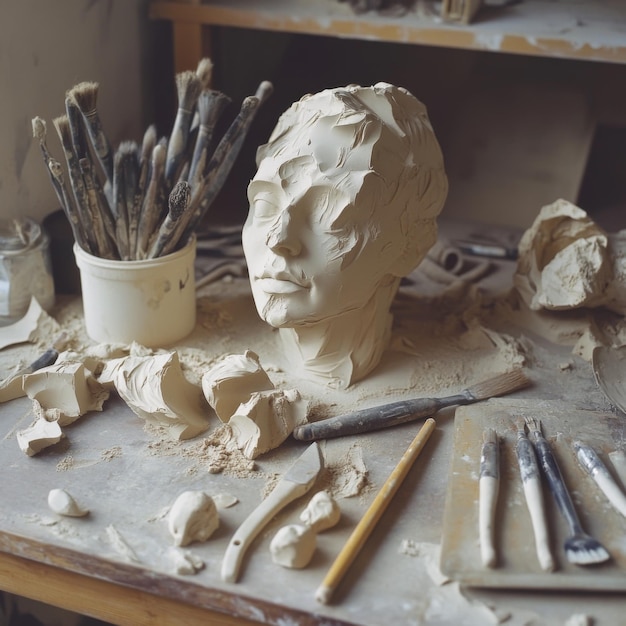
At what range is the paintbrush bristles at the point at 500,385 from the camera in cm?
143

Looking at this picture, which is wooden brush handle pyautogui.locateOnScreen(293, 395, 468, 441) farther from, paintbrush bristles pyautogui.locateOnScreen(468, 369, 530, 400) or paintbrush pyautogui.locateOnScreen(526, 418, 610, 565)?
paintbrush pyautogui.locateOnScreen(526, 418, 610, 565)

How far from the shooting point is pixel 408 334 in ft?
5.42

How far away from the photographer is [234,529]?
1.13m

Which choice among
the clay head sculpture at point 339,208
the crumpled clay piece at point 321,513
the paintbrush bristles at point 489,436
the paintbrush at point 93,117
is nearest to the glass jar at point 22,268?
the paintbrush at point 93,117

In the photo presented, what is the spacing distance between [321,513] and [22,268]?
0.85 metres

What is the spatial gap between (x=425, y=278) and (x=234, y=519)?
0.95m

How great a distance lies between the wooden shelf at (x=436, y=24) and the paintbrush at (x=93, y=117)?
1.95ft

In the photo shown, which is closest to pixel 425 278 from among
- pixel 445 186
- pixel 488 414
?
pixel 445 186

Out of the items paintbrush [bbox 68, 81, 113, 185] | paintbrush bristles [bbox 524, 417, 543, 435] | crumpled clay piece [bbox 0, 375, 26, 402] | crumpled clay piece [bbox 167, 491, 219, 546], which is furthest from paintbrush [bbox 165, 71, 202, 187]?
paintbrush bristles [bbox 524, 417, 543, 435]

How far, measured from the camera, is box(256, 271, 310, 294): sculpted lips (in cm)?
132

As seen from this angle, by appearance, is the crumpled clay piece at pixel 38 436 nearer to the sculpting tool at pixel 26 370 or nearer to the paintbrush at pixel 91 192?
the sculpting tool at pixel 26 370

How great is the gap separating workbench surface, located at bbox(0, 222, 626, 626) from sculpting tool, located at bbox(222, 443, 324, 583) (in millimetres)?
16

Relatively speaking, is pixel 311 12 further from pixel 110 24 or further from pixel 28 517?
pixel 28 517

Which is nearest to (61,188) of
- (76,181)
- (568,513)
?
(76,181)
